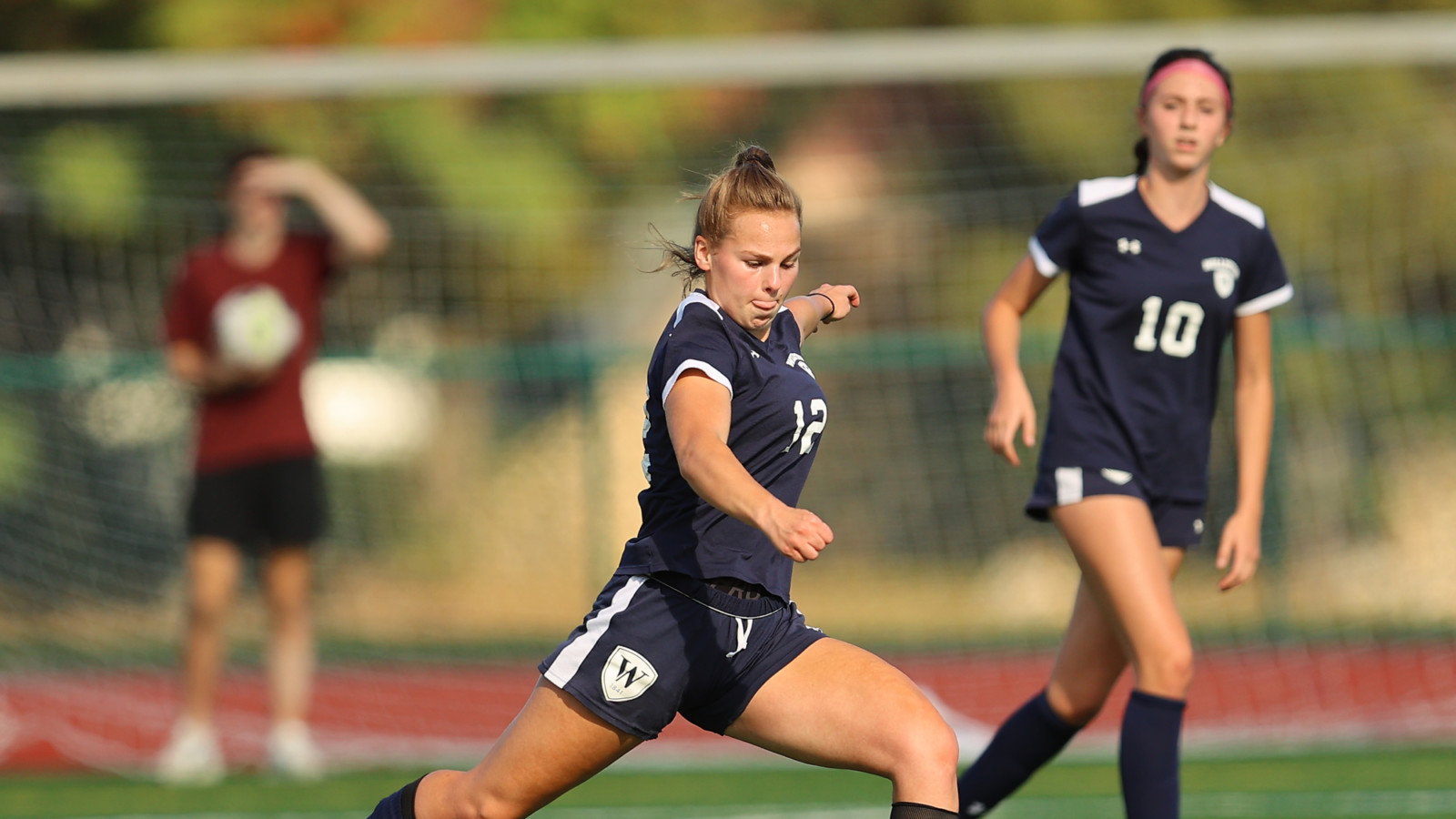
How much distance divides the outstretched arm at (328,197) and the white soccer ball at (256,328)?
382 millimetres

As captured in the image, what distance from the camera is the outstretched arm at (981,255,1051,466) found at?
15.0ft

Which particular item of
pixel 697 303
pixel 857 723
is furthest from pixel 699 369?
pixel 857 723

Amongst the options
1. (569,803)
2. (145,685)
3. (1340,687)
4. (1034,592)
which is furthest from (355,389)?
(1340,687)

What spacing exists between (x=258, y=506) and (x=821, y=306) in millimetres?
3895

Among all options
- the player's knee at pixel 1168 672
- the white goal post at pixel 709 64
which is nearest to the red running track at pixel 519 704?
the white goal post at pixel 709 64

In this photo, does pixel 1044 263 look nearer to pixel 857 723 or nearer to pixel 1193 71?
pixel 1193 71

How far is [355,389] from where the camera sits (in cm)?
1145

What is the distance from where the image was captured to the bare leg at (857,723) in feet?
11.3

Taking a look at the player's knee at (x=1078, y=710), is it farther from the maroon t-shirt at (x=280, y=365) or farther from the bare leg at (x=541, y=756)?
the maroon t-shirt at (x=280, y=365)

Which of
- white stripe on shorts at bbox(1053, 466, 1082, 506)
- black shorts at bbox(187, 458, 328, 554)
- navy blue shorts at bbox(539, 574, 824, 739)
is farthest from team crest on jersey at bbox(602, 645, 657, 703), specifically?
black shorts at bbox(187, 458, 328, 554)

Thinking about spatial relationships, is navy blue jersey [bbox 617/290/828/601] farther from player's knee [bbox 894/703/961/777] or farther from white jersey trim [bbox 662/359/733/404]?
player's knee [bbox 894/703/961/777]

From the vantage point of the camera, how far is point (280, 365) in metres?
7.31

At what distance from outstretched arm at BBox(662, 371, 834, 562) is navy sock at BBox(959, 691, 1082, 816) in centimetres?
177

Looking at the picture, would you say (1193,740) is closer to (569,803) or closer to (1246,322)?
(569,803)
